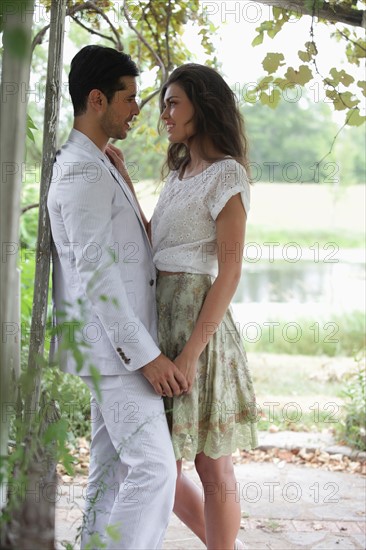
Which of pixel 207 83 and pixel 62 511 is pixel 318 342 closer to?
pixel 62 511

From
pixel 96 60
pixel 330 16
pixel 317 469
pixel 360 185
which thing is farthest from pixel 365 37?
pixel 360 185

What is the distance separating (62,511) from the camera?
321cm

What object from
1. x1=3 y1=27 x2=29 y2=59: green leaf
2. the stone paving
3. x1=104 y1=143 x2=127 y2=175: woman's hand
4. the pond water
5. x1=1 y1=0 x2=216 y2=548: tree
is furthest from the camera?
the pond water

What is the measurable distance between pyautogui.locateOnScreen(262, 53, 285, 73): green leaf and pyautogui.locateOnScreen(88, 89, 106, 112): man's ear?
799mm

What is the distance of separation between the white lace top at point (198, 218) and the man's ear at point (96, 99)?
1.08ft

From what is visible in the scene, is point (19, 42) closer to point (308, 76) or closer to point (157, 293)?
point (157, 293)

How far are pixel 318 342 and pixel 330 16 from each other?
5.54m

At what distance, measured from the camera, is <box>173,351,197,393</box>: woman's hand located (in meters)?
2.15

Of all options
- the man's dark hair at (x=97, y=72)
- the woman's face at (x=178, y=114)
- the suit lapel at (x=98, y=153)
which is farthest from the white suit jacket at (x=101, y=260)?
the woman's face at (x=178, y=114)

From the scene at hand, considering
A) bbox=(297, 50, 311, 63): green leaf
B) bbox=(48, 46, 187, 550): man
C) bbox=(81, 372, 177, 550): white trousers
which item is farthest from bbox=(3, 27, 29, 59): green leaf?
bbox=(297, 50, 311, 63): green leaf

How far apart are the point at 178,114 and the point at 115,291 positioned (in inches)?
22.5

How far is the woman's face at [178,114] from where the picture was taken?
2256 millimetres

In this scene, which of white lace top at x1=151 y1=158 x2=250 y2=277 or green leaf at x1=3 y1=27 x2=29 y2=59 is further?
white lace top at x1=151 y1=158 x2=250 y2=277

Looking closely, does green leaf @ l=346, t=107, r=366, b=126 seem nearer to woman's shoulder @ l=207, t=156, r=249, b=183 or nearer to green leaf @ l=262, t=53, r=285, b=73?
green leaf @ l=262, t=53, r=285, b=73
